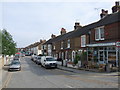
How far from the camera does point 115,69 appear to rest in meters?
19.8

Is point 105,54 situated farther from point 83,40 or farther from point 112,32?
point 83,40

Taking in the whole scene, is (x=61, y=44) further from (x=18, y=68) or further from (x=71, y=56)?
(x=18, y=68)

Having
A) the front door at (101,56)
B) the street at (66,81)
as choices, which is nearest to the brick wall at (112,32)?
the front door at (101,56)

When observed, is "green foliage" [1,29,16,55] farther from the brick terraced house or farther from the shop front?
the shop front

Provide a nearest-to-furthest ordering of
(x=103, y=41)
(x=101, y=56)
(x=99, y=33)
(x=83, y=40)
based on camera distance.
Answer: (x=103, y=41), (x=101, y=56), (x=99, y=33), (x=83, y=40)

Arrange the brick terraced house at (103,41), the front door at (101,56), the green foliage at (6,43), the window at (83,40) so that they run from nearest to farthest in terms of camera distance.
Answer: the brick terraced house at (103,41) → the front door at (101,56) → the window at (83,40) → the green foliage at (6,43)

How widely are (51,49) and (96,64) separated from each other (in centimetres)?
3377

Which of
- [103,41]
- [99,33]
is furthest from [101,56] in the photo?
[99,33]

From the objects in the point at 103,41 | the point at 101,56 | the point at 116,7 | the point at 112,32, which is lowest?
the point at 101,56

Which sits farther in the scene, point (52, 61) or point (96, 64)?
point (52, 61)

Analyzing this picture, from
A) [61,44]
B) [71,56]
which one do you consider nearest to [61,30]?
[61,44]

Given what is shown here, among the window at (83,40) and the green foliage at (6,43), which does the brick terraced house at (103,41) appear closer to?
the window at (83,40)

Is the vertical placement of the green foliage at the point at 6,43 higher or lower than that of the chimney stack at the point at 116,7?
lower

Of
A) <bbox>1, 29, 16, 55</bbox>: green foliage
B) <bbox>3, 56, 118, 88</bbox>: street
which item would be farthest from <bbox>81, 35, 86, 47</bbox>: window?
<bbox>1, 29, 16, 55</bbox>: green foliage
